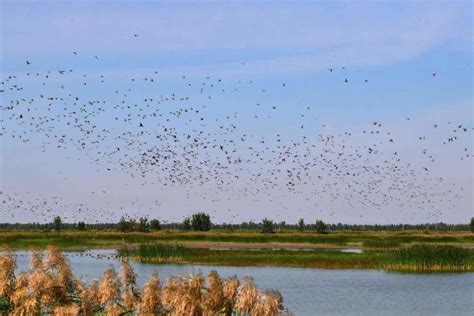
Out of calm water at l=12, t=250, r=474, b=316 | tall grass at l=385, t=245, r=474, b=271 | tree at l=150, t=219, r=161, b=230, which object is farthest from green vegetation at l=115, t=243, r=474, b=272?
tree at l=150, t=219, r=161, b=230

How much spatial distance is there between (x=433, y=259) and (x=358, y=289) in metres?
10.7

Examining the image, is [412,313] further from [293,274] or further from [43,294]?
[43,294]

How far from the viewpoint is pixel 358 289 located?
43688mm

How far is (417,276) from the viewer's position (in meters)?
50.2

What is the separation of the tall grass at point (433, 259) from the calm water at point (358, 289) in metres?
1.58

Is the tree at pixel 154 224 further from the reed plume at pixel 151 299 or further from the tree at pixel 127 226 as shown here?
the reed plume at pixel 151 299

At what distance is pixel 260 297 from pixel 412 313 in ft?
75.6

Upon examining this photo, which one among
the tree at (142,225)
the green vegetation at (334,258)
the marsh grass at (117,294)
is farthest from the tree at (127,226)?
the marsh grass at (117,294)

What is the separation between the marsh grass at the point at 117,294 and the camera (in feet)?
43.5

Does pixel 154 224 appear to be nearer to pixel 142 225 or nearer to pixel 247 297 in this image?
pixel 142 225

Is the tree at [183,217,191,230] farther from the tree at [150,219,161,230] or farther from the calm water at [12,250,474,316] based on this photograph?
the calm water at [12,250,474,316]

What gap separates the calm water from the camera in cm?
3600

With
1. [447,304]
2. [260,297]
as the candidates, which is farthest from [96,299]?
[447,304]

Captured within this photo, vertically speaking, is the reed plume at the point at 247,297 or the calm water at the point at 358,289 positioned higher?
the reed plume at the point at 247,297
